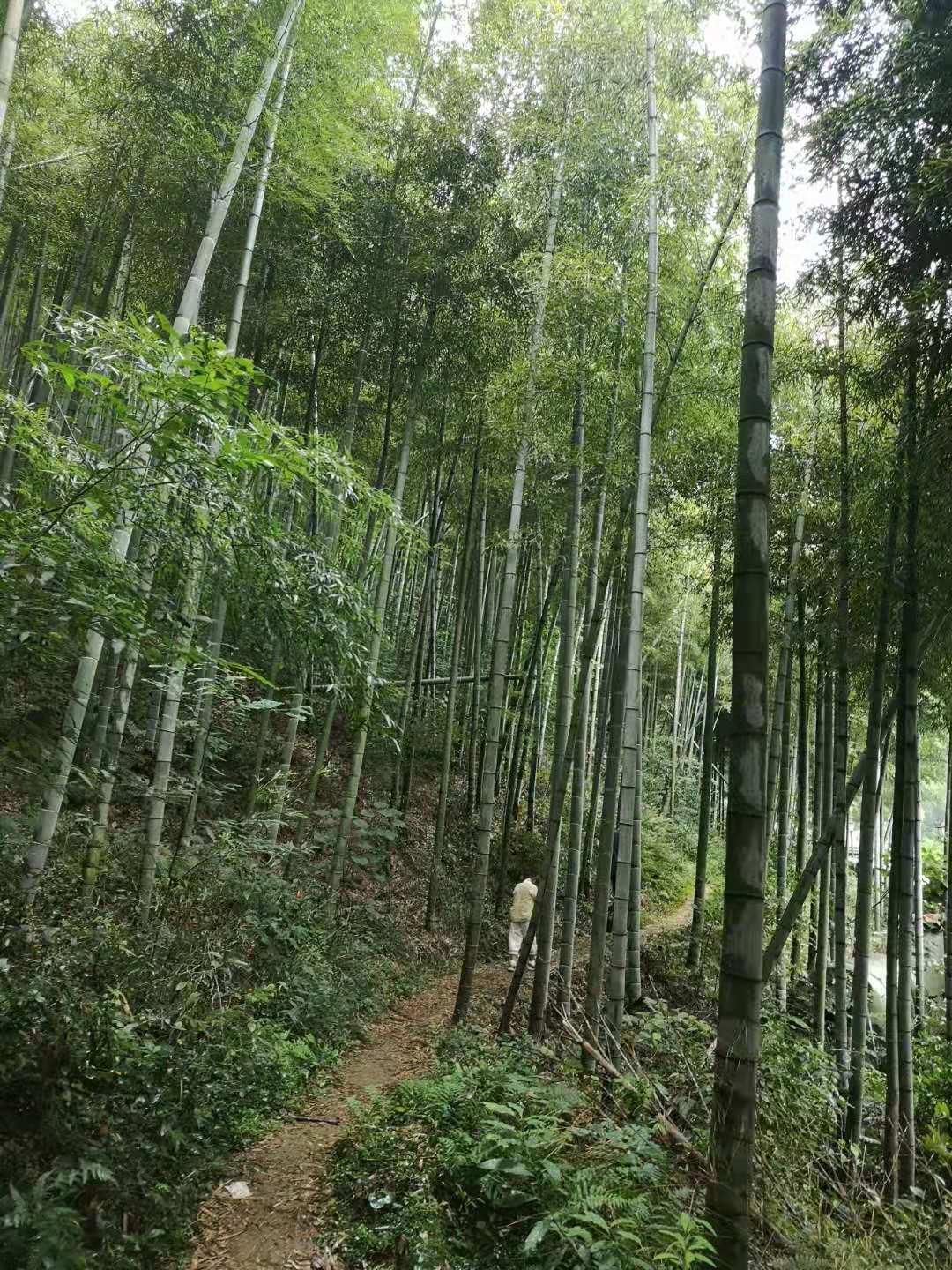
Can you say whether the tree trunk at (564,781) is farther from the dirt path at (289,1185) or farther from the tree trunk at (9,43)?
the tree trunk at (9,43)

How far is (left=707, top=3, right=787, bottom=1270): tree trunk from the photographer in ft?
5.99

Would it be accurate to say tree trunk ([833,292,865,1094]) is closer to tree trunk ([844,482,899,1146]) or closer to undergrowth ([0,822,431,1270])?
tree trunk ([844,482,899,1146])

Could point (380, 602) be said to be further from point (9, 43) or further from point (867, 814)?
point (9, 43)

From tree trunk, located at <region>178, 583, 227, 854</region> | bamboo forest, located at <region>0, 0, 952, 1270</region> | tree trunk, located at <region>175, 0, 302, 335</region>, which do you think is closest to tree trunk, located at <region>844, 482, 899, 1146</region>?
bamboo forest, located at <region>0, 0, 952, 1270</region>

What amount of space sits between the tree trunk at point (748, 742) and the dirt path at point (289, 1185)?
1.67 metres

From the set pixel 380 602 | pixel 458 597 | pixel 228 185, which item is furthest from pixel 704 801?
pixel 228 185

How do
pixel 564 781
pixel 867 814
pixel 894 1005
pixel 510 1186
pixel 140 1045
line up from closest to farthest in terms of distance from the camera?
1. pixel 510 1186
2. pixel 140 1045
3. pixel 867 814
4. pixel 894 1005
5. pixel 564 781

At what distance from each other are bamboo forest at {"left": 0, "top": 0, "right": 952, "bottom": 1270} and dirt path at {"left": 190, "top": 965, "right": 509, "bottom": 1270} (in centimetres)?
3

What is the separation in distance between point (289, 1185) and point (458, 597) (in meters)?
6.61

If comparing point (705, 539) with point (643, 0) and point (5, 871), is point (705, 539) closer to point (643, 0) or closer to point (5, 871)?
point (643, 0)

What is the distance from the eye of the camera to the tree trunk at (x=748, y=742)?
183cm

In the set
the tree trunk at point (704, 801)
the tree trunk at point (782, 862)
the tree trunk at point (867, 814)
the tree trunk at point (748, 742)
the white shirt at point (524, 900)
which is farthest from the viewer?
the tree trunk at point (704, 801)

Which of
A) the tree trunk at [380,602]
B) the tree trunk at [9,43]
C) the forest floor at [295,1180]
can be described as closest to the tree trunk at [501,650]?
the forest floor at [295,1180]

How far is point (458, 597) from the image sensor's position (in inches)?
356
